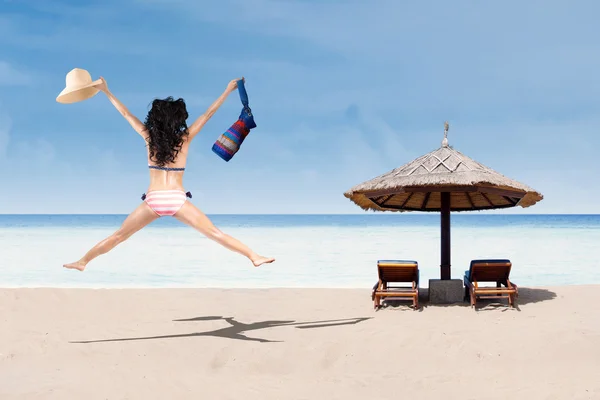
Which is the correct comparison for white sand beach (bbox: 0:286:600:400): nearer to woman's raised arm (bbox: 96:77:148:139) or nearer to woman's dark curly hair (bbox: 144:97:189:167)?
woman's dark curly hair (bbox: 144:97:189:167)

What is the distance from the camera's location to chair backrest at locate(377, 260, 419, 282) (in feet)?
25.2

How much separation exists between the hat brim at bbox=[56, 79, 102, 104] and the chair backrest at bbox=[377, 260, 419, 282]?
4.66 m

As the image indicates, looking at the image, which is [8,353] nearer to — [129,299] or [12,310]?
[12,310]

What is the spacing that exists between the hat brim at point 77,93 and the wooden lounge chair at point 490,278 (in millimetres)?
5342

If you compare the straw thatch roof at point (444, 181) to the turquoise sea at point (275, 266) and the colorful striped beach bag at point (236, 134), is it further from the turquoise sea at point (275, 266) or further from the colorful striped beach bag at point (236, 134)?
the turquoise sea at point (275, 266)

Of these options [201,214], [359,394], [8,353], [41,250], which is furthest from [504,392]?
[41,250]

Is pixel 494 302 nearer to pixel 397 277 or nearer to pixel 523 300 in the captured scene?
pixel 523 300

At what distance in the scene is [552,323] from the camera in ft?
22.3

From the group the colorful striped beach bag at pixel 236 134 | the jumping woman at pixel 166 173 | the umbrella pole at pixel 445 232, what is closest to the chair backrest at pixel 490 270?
the umbrella pole at pixel 445 232

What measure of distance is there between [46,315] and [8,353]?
2072mm

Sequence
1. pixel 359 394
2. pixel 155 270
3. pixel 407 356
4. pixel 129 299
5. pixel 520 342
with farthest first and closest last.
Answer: pixel 155 270 < pixel 129 299 < pixel 520 342 < pixel 407 356 < pixel 359 394

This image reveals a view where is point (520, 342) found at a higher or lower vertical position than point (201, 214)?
lower

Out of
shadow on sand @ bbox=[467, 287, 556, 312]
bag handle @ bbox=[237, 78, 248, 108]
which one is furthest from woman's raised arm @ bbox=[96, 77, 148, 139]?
shadow on sand @ bbox=[467, 287, 556, 312]

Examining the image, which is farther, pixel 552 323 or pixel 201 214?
pixel 552 323
